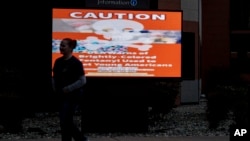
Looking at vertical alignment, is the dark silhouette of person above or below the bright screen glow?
below

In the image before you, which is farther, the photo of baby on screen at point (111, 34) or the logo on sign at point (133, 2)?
the logo on sign at point (133, 2)

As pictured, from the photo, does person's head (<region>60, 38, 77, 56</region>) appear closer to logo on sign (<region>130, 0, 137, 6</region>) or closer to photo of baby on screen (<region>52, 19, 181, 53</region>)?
photo of baby on screen (<region>52, 19, 181, 53</region>)

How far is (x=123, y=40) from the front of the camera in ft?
40.2

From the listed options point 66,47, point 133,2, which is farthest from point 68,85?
point 133,2

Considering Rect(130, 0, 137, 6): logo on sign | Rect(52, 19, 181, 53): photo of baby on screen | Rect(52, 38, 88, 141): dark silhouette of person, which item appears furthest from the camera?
Rect(130, 0, 137, 6): logo on sign

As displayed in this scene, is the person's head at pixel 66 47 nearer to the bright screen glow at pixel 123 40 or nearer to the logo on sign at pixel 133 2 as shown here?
the bright screen glow at pixel 123 40

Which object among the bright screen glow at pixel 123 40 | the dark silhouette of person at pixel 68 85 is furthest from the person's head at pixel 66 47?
the bright screen glow at pixel 123 40

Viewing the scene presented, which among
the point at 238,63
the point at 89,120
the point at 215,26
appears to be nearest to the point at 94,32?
the point at 89,120

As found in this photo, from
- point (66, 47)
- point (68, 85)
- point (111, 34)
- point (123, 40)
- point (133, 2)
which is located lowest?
point (68, 85)

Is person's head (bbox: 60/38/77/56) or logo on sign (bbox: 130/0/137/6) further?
logo on sign (bbox: 130/0/137/6)

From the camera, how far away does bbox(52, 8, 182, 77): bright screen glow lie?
39.8ft

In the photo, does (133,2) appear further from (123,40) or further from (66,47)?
(66,47)

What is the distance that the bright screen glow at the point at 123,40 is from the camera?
12117 mm

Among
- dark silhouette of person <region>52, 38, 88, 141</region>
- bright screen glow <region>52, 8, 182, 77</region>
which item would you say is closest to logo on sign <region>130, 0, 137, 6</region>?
bright screen glow <region>52, 8, 182, 77</region>
